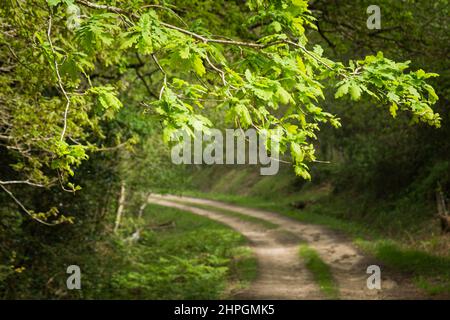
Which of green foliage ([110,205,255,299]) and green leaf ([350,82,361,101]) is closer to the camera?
green leaf ([350,82,361,101])

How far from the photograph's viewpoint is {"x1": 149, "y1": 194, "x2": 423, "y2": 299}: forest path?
13.7m

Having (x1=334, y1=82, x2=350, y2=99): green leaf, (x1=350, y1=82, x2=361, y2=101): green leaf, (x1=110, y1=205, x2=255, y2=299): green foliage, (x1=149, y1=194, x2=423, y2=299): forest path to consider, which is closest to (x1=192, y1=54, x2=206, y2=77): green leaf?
(x1=334, y1=82, x2=350, y2=99): green leaf

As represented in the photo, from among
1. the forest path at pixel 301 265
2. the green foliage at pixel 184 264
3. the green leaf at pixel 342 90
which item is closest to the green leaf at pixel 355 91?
the green leaf at pixel 342 90

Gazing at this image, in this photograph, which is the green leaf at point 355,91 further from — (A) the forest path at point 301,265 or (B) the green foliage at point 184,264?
(B) the green foliage at point 184,264

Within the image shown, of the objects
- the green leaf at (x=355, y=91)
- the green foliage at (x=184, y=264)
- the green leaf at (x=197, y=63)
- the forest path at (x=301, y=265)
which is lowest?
the green foliage at (x=184, y=264)

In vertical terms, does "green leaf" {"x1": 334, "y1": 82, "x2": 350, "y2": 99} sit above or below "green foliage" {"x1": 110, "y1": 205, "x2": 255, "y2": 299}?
above

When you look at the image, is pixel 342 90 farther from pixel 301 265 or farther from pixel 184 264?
pixel 184 264

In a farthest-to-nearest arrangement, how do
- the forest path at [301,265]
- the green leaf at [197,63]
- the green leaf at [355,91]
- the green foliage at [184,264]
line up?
the green foliage at [184,264]
the forest path at [301,265]
the green leaf at [355,91]
the green leaf at [197,63]

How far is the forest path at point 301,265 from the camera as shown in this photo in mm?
13688

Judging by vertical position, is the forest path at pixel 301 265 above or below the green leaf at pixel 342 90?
below

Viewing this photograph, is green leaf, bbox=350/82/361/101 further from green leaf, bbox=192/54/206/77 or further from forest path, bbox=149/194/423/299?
forest path, bbox=149/194/423/299

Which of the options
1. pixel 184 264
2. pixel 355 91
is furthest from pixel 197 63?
pixel 184 264

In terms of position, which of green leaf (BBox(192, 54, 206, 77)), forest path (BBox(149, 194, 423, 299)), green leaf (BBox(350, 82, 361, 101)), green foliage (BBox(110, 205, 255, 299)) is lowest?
green foliage (BBox(110, 205, 255, 299))
